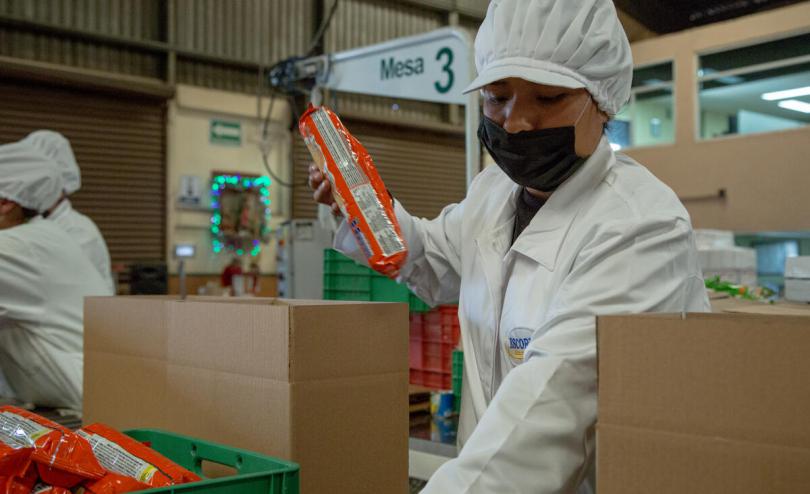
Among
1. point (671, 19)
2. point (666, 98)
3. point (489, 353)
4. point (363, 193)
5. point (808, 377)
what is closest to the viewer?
point (808, 377)

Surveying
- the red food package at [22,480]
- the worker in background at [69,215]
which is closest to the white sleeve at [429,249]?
the red food package at [22,480]

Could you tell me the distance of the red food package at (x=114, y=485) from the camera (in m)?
1.03

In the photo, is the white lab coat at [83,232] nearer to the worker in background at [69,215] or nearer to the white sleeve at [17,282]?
the worker in background at [69,215]

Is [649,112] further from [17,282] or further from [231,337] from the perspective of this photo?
[231,337]

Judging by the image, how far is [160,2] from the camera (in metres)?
8.38

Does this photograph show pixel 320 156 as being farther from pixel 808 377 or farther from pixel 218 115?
pixel 218 115

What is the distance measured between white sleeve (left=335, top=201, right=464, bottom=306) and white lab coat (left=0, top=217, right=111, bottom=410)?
55.1 inches

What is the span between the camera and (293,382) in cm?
119

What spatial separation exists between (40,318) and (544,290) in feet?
6.56

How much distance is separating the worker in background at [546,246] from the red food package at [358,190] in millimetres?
97

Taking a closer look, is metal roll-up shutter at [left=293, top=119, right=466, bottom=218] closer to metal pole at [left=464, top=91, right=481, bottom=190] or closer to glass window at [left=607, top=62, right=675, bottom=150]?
glass window at [left=607, top=62, right=675, bottom=150]

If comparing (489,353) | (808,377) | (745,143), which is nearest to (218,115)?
(745,143)

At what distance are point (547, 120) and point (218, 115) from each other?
25.1 feet

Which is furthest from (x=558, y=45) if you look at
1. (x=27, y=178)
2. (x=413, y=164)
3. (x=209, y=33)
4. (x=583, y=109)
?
(x=413, y=164)
